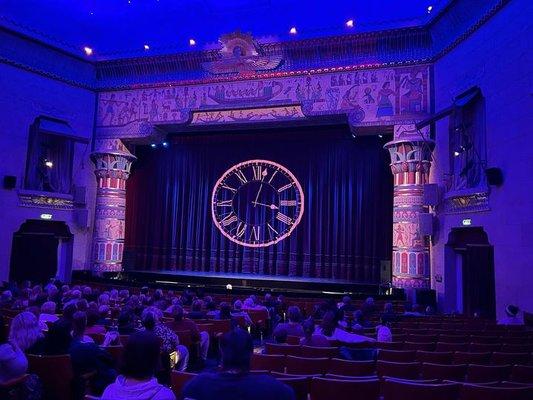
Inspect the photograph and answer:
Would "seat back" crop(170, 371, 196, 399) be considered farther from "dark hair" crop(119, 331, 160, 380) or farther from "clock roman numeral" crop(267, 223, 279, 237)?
"clock roman numeral" crop(267, 223, 279, 237)

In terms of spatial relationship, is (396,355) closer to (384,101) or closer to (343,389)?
(343,389)

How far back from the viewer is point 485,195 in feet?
38.2

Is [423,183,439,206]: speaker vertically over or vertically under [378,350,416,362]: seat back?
over

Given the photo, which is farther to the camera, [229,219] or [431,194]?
[229,219]

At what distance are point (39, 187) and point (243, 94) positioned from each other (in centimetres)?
814

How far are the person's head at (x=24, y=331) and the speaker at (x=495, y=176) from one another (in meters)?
10.3

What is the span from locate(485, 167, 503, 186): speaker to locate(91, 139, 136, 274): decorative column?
42.4 ft

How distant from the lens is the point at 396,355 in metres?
4.79

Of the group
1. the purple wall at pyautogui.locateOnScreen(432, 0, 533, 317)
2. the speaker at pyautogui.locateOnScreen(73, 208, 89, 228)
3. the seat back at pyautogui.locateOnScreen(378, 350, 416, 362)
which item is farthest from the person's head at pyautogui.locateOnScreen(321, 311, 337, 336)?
the speaker at pyautogui.locateOnScreen(73, 208, 89, 228)

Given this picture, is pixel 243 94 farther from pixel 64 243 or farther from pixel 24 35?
pixel 64 243

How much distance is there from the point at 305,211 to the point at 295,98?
15.0ft

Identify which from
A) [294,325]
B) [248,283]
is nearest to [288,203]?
[248,283]

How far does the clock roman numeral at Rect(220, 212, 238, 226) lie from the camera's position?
62.0ft

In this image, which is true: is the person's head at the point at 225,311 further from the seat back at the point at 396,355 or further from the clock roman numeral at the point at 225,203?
the clock roman numeral at the point at 225,203
